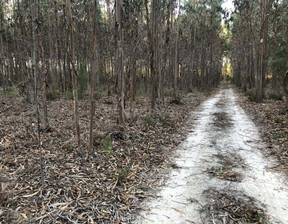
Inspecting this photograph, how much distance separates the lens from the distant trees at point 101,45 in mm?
4805

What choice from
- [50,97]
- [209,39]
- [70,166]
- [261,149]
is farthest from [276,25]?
[70,166]

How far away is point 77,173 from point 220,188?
2.24 meters

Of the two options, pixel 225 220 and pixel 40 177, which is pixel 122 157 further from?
pixel 225 220

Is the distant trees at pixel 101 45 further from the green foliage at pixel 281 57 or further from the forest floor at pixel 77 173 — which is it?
the green foliage at pixel 281 57

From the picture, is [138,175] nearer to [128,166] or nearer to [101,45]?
[128,166]

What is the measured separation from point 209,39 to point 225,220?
2320cm

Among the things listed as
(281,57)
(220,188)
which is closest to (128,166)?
(220,188)

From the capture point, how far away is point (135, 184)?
383 centimetres

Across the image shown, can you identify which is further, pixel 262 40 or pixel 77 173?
pixel 262 40

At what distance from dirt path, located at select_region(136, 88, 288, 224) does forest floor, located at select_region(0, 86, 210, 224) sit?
31 cm

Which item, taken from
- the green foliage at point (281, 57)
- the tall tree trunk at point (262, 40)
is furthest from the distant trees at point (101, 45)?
the green foliage at point (281, 57)

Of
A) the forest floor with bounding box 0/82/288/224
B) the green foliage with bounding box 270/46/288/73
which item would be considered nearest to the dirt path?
the forest floor with bounding box 0/82/288/224

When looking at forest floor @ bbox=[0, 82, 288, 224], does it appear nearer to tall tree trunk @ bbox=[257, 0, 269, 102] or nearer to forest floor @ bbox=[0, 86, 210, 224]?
forest floor @ bbox=[0, 86, 210, 224]

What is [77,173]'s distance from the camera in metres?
3.81
